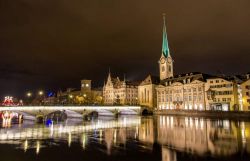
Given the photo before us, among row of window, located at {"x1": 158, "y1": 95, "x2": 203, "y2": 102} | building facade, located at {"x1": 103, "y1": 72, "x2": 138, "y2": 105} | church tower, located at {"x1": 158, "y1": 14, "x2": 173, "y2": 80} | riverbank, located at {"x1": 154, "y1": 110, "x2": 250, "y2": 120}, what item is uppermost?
church tower, located at {"x1": 158, "y1": 14, "x2": 173, "y2": 80}

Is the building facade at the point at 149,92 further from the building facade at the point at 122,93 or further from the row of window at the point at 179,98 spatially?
the building facade at the point at 122,93

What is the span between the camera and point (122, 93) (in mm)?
151250

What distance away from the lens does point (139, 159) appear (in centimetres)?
2234

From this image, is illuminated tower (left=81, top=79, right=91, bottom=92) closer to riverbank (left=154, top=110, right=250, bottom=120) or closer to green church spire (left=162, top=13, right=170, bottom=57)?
green church spire (left=162, top=13, right=170, bottom=57)

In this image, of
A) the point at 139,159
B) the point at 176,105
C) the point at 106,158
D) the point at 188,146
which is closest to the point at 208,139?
the point at 188,146

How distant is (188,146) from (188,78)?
86857 millimetres

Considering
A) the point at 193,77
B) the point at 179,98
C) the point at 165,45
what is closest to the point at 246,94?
the point at 193,77

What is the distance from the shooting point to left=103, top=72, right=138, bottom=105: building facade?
150 metres

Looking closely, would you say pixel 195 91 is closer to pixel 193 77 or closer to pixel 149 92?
pixel 193 77

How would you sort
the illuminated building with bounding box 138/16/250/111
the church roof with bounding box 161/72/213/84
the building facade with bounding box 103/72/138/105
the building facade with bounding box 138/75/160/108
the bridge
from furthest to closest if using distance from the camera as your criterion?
the building facade with bounding box 103/72/138/105 < the building facade with bounding box 138/75/160/108 < the church roof with bounding box 161/72/213/84 < the illuminated building with bounding box 138/16/250/111 < the bridge

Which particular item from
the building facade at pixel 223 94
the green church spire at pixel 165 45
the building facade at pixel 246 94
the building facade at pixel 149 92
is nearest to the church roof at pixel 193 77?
the building facade at pixel 223 94

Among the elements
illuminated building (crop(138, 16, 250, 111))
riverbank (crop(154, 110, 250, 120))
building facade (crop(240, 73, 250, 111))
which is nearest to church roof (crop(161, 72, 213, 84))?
illuminated building (crop(138, 16, 250, 111))

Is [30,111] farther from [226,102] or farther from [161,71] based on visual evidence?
[161,71]

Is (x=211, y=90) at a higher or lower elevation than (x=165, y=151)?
higher
